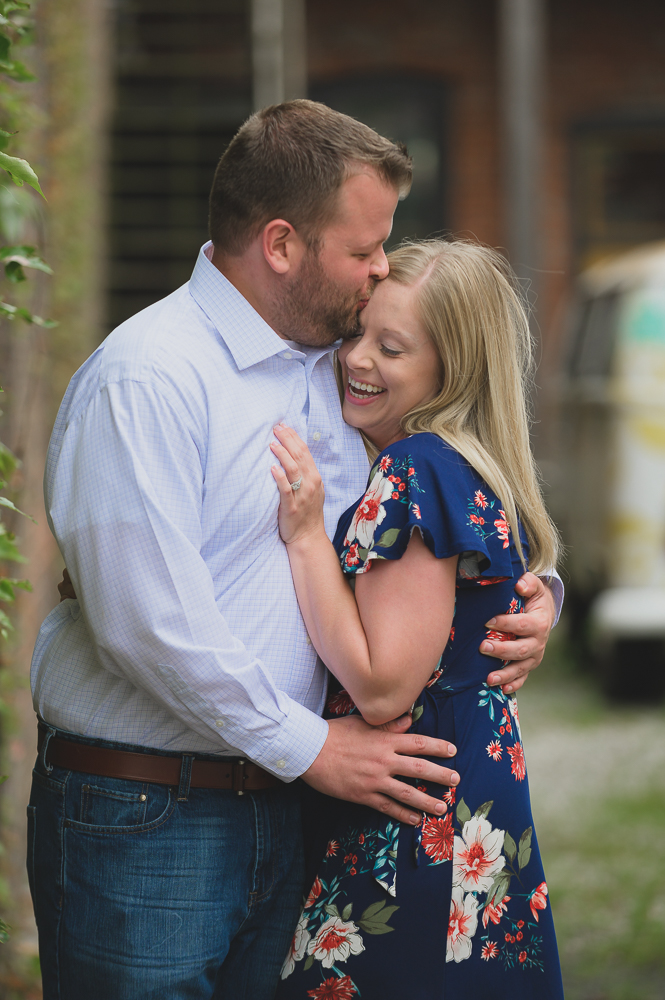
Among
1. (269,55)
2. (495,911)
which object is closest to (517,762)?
(495,911)

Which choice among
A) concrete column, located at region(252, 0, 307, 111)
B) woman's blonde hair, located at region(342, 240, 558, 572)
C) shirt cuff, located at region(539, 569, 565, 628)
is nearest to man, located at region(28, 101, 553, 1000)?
woman's blonde hair, located at region(342, 240, 558, 572)

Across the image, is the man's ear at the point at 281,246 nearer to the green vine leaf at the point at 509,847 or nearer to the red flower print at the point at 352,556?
the red flower print at the point at 352,556

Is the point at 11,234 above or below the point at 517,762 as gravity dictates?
above

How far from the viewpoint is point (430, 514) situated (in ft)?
6.29

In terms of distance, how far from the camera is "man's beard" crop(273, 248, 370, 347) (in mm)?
2041

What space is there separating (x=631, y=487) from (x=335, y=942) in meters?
3.84

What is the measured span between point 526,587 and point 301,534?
440mm

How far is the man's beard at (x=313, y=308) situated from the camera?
204cm

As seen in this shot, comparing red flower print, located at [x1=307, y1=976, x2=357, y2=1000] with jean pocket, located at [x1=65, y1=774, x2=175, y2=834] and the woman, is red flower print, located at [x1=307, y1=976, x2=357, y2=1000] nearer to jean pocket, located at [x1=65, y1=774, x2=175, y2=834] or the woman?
the woman

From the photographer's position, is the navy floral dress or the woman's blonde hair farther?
the woman's blonde hair

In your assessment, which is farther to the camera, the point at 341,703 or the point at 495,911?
the point at 341,703

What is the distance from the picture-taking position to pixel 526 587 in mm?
2119

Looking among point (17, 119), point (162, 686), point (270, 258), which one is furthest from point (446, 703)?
point (17, 119)

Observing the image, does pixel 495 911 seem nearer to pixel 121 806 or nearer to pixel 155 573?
pixel 121 806
